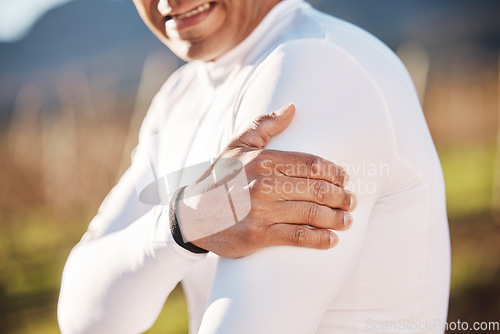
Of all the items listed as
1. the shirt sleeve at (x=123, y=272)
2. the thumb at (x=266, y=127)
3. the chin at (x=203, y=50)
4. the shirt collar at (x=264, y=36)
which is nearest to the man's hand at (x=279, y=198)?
the thumb at (x=266, y=127)

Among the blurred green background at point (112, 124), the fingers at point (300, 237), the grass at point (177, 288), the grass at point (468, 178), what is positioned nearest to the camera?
the fingers at point (300, 237)

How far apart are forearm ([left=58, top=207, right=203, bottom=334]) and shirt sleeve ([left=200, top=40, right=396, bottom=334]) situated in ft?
0.74

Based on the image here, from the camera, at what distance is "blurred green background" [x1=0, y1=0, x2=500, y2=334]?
496 centimetres

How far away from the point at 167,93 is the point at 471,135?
6977 mm

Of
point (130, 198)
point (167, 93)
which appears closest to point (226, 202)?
point (130, 198)

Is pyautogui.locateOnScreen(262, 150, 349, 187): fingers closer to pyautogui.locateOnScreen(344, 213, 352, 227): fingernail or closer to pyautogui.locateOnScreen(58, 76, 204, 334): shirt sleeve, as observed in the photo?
pyautogui.locateOnScreen(344, 213, 352, 227): fingernail

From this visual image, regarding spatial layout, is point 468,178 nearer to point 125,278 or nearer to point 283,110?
point 125,278

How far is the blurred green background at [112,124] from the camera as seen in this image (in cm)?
496

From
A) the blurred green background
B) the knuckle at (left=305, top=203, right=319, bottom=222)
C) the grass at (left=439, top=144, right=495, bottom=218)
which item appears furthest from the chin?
the grass at (left=439, top=144, right=495, bottom=218)

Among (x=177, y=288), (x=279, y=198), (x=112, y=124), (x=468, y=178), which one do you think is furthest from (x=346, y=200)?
(x=112, y=124)

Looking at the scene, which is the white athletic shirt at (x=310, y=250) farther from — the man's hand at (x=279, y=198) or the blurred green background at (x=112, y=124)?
the blurred green background at (x=112, y=124)

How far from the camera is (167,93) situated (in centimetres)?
188

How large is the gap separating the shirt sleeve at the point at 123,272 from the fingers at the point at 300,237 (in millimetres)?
247

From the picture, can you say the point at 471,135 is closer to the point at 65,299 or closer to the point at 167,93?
the point at 167,93
